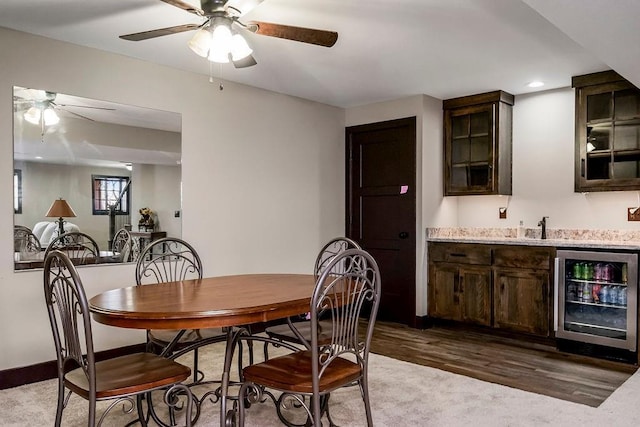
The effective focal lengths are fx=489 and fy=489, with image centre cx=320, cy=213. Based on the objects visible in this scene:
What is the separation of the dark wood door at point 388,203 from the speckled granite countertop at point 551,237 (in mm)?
351

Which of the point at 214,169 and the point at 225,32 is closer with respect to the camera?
the point at 225,32

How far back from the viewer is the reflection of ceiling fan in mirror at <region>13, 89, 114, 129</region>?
127 inches

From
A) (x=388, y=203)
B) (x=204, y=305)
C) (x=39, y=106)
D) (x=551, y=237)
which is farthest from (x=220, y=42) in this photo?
(x=551, y=237)

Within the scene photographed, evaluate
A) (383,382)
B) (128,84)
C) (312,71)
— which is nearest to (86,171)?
(128,84)

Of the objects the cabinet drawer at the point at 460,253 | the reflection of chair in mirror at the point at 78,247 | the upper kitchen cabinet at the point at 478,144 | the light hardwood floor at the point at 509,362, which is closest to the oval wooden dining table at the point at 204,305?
the reflection of chair in mirror at the point at 78,247

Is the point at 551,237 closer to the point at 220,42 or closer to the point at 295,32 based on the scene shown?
the point at 295,32

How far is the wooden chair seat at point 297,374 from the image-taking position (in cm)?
199

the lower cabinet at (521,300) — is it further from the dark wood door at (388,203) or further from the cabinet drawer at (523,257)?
the dark wood door at (388,203)

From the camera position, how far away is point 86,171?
140 inches

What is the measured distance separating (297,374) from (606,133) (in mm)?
3485

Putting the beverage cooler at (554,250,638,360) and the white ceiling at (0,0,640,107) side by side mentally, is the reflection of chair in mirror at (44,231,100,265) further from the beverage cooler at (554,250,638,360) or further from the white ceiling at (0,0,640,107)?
the beverage cooler at (554,250,638,360)

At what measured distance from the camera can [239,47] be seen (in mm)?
2582

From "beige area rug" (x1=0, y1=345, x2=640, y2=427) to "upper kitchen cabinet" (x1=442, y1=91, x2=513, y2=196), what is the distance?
84.2 inches

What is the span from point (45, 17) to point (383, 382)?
3115 millimetres
